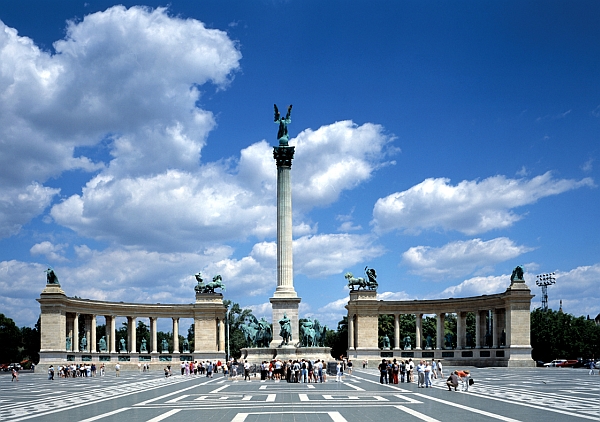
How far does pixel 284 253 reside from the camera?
85.7 metres

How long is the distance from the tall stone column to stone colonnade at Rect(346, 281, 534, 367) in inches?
922

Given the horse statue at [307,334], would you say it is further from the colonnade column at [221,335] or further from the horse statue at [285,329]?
the colonnade column at [221,335]

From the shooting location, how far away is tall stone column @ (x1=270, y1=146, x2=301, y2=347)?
272 ft

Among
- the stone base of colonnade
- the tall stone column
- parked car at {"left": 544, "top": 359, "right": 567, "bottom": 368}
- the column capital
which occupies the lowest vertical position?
parked car at {"left": 544, "top": 359, "right": 567, "bottom": 368}

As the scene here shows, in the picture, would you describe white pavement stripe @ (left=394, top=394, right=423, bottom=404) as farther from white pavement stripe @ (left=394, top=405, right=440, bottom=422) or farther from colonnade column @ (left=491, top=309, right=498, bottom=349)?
colonnade column @ (left=491, top=309, right=498, bottom=349)

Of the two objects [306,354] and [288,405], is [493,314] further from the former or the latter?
[288,405]

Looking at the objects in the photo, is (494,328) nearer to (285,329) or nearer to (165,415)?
(285,329)

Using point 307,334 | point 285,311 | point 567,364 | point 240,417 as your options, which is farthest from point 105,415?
point 567,364

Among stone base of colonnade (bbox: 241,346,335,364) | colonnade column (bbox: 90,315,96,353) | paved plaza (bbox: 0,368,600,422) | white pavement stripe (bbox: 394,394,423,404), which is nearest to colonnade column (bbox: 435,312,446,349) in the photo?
stone base of colonnade (bbox: 241,346,335,364)

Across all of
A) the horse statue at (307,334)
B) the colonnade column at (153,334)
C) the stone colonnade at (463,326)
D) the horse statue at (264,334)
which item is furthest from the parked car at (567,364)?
the colonnade column at (153,334)

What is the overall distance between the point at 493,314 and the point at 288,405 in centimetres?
7012

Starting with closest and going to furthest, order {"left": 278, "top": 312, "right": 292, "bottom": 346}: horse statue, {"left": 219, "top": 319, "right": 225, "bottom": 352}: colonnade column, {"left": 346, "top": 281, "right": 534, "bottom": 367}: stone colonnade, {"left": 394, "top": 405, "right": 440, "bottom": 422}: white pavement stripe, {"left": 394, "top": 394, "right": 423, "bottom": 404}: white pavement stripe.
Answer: {"left": 394, "top": 405, "right": 440, "bottom": 422}: white pavement stripe < {"left": 394, "top": 394, "right": 423, "bottom": 404}: white pavement stripe < {"left": 278, "top": 312, "right": 292, "bottom": 346}: horse statue < {"left": 346, "top": 281, "right": 534, "bottom": 367}: stone colonnade < {"left": 219, "top": 319, "right": 225, "bottom": 352}: colonnade column

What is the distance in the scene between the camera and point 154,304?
105562mm

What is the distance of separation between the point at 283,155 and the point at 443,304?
35.0m
